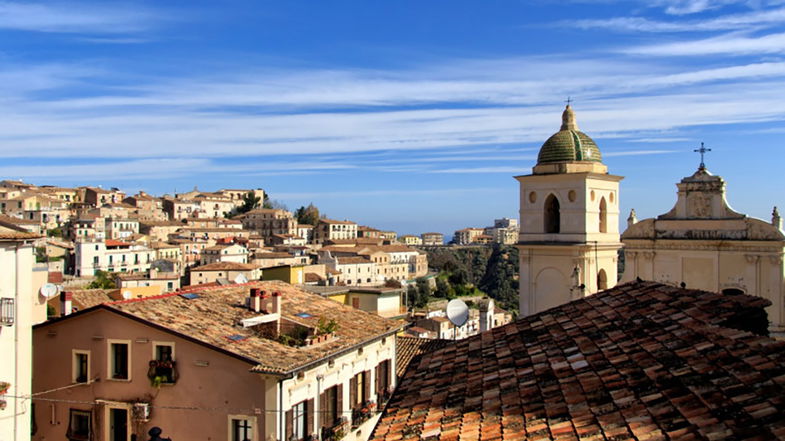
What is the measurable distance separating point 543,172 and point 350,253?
86.0 metres

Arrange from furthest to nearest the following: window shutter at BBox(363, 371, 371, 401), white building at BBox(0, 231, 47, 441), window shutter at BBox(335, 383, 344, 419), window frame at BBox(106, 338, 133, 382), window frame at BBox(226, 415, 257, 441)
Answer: window shutter at BBox(363, 371, 371, 401), window shutter at BBox(335, 383, 344, 419), window frame at BBox(106, 338, 133, 382), window frame at BBox(226, 415, 257, 441), white building at BBox(0, 231, 47, 441)

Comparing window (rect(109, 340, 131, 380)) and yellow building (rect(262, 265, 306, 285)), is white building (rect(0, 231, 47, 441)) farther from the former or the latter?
yellow building (rect(262, 265, 306, 285))

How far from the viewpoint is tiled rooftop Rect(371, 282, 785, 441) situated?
16.4ft

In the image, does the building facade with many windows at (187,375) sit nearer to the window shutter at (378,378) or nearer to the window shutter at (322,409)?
the window shutter at (322,409)

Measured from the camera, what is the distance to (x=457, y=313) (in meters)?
19.7

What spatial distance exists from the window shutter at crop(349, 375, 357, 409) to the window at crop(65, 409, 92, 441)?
5166mm

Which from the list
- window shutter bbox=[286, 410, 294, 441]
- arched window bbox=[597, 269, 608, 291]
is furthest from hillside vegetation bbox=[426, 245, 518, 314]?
window shutter bbox=[286, 410, 294, 441]

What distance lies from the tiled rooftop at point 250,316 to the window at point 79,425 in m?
2.10

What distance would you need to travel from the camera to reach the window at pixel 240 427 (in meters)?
12.6

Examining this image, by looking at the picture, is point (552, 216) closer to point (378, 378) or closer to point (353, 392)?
point (378, 378)

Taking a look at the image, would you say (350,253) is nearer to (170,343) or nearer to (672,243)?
(672,243)

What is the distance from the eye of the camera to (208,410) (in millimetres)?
12844

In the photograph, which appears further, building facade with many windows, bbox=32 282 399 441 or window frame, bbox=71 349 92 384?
window frame, bbox=71 349 92 384

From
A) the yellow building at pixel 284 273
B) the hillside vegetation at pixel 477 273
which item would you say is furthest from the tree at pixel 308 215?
the yellow building at pixel 284 273
